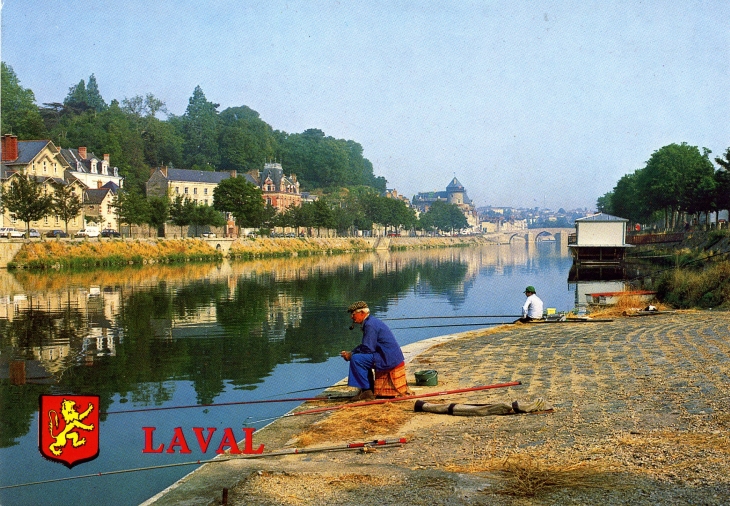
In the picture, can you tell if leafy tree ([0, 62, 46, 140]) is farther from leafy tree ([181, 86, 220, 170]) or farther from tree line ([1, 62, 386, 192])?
leafy tree ([181, 86, 220, 170])

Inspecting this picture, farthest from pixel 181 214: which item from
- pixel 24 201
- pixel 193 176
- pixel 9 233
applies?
pixel 193 176

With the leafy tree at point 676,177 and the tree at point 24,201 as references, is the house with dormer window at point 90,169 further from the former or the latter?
the leafy tree at point 676,177

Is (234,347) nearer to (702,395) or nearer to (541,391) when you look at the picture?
(541,391)

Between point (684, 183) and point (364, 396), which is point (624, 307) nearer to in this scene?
point (364, 396)

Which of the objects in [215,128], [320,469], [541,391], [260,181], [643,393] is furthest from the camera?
[215,128]

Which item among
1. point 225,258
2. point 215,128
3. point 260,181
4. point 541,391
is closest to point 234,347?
point 541,391

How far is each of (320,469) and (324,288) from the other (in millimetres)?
29566

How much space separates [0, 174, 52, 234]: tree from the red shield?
48263 millimetres

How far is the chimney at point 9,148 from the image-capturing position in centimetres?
5481

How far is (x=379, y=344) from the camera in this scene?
9.25m

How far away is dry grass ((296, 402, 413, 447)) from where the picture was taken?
8.03m

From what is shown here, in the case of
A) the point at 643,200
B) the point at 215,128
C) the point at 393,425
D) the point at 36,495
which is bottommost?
the point at 36,495

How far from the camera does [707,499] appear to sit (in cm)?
519

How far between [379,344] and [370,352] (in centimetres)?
16
